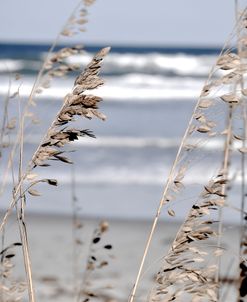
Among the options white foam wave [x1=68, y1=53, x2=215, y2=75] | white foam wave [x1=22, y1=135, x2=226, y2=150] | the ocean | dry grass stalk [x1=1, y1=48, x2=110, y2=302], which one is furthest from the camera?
white foam wave [x1=68, y1=53, x2=215, y2=75]

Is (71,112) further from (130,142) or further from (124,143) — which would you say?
(130,142)

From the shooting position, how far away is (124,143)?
→ 12617 mm

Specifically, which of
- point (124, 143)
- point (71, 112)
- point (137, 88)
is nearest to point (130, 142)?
point (124, 143)

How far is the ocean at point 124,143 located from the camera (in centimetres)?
773

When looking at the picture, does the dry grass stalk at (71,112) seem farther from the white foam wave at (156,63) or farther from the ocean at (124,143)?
the white foam wave at (156,63)

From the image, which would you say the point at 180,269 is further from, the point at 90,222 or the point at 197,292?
the point at 90,222

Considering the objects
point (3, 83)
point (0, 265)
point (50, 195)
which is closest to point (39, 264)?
point (50, 195)

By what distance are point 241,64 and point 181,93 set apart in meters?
19.2

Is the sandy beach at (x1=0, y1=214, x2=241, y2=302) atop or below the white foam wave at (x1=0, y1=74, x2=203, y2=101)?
below

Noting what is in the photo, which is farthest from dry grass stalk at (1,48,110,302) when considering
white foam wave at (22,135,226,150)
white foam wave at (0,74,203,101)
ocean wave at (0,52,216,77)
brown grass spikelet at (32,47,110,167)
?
ocean wave at (0,52,216,77)

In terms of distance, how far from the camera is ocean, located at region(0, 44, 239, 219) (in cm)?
773

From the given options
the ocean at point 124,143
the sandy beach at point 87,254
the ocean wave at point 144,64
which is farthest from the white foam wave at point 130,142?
the ocean wave at point 144,64

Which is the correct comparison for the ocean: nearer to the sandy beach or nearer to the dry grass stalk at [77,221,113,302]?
the dry grass stalk at [77,221,113,302]

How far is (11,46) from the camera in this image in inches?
1654
